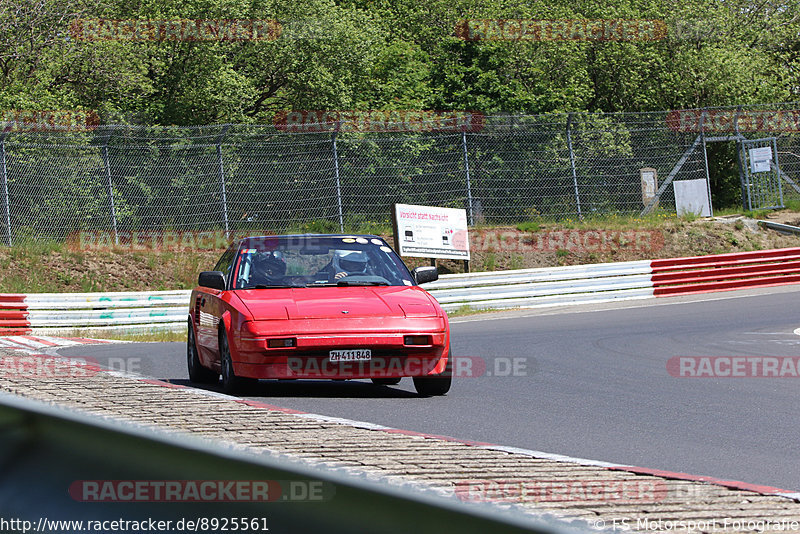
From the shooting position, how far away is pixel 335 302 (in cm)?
928

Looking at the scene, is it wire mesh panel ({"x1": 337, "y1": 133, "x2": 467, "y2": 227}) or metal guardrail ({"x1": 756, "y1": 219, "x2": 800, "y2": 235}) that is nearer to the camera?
wire mesh panel ({"x1": 337, "y1": 133, "x2": 467, "y2": 227})

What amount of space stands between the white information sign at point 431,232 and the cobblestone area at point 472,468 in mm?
17115

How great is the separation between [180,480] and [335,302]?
6821 millimetres

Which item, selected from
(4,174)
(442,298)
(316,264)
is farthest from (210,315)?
(4,174)

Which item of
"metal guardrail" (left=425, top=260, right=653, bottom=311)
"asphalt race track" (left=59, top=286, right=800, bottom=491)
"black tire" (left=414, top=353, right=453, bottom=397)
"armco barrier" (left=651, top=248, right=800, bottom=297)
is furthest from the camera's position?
"armco barrier" (left=651, top=248, right=800, bottom=297)

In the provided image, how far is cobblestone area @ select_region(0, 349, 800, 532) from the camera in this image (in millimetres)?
4426

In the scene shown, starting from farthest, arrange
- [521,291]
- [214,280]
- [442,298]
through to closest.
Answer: [521,291] < [442,298] < [214,280]

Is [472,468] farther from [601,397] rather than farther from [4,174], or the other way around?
[4,174]

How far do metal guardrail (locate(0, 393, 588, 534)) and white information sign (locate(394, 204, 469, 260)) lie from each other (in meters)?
22.5

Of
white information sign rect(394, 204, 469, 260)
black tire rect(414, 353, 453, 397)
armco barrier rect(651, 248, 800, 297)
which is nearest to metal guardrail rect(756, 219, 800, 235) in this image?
armco barrier rect(651, 248, 800, 297)

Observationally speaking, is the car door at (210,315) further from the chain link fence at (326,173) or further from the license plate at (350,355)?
the chain link fence at (326,173)

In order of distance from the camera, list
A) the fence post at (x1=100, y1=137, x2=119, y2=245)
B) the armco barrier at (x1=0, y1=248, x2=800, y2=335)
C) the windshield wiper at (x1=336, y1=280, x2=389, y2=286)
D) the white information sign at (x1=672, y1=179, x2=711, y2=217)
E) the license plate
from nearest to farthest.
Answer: the license plate
the windshield wiper at (x1=336, y1=280, x2=389, y2=286)
the armco barrier at (x1=0, y1=248, x2=800, y2=335)
the fence post at (x1=100, y1=137, x2=119, y2=245)
the white information sign at (x1=672, y1=179, x2=711, y2=217)

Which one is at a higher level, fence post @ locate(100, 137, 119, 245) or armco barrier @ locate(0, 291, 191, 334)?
fence post @ locate(100, 137, 119, 245)

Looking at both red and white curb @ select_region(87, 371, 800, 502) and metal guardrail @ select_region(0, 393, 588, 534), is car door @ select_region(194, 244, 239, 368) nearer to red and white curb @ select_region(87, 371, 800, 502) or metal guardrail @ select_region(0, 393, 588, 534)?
red and white curb @ select_region(87, 371, 800, 502)
